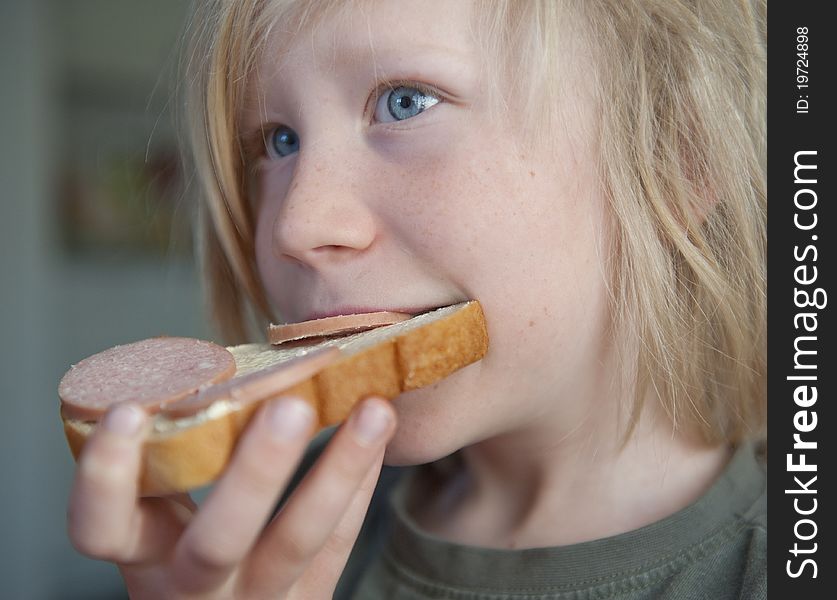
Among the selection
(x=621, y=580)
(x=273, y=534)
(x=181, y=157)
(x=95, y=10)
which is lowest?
(x=621, y=580)

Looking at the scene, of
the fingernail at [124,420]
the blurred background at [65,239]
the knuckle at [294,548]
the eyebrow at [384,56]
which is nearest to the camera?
the fingernail at [124,420]

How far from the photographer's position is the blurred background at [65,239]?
3797 mm

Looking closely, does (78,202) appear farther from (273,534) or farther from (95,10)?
(273,534)

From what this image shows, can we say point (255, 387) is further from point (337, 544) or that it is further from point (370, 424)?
point (337, 544)

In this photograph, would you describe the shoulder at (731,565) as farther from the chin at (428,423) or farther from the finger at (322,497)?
the finger at (322,497)

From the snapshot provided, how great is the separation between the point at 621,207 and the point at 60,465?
3.71 meters

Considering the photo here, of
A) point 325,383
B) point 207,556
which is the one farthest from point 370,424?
point 207,556

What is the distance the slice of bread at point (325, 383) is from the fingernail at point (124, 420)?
1.5 inches

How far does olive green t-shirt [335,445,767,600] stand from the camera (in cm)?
108

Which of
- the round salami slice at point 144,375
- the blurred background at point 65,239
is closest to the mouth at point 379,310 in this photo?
the round salami slice at point 144,375

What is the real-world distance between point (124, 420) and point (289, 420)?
15cm

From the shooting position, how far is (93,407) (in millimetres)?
847

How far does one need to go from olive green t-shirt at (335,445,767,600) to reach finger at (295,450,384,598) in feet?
0.75
